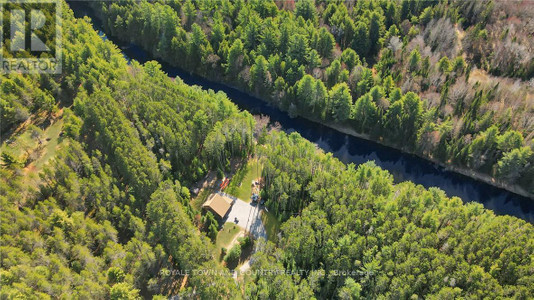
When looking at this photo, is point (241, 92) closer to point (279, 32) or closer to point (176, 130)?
point (279, 32)

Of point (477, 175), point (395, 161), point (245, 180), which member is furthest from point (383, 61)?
point (245, 180)

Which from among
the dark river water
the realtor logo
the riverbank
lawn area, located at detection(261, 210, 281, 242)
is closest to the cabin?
lawn area, located at detection(261, 210, 281, 242)

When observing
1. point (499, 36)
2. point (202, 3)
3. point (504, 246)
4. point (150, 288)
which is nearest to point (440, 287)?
point (504, 246)

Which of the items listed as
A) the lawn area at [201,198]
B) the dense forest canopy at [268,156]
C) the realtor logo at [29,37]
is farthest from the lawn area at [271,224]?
the realtor logo at [29,37]

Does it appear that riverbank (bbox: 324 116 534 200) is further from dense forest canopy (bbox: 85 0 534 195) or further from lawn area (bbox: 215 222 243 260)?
lawn area (bbox: 215 222 243 260)

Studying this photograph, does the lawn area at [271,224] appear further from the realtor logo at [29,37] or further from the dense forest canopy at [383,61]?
the realtor logo at [29,37]
